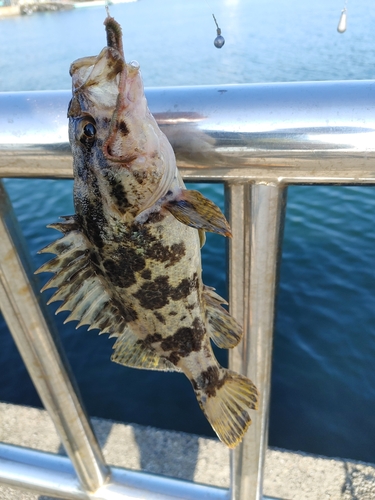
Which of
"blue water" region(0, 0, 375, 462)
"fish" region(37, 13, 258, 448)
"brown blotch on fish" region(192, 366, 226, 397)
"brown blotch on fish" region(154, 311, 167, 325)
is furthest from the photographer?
"blue water" region(0, 0, 375, 462)

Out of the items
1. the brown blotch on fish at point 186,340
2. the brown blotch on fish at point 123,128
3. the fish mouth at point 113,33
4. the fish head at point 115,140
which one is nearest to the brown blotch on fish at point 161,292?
the brown blotch on fish at point 186,340

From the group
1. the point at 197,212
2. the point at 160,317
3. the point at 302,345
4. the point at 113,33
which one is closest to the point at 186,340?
the point at 160,317

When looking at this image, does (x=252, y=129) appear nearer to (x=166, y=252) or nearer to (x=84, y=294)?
(x=166, y=252)

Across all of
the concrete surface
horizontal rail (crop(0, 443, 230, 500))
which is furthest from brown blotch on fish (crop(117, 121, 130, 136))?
the concrete surface

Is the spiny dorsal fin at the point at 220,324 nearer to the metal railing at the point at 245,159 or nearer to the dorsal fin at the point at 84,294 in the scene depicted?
the metal railing at the point at 245,159

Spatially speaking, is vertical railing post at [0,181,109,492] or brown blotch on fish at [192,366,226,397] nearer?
vertical railing post at [0,181,109,492]

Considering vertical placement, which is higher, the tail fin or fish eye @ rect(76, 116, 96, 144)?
fish eye @ rect(76, 116, 96, 144)

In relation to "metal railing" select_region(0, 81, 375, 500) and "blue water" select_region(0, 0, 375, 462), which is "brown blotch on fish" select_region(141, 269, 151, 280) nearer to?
"metal railing" select_region(0, 81, 375, 500)

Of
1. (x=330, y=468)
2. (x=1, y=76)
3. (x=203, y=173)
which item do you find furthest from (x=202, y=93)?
(x=1, y=76)
